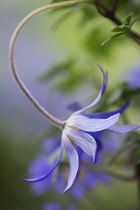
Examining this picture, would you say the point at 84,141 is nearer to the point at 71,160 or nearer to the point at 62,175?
the point at 71,160

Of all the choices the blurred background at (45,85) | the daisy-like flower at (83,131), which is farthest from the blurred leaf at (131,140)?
the blurred background at (45,85)

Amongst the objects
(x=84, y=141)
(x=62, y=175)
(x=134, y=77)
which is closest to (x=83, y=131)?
(x=84, y=141)

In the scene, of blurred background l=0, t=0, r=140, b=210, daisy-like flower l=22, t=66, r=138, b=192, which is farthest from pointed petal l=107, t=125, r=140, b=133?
blurred background l=0, t=0, r=140, b=210

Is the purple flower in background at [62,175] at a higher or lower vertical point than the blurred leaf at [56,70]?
lower

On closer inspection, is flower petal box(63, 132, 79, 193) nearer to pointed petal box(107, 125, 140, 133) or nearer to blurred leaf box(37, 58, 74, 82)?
pointed petal box(107, 125, 140, 133)

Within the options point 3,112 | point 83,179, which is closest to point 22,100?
point 3,112

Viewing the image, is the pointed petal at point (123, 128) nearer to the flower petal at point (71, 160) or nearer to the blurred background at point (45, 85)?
the flower petal at point (71, 160)

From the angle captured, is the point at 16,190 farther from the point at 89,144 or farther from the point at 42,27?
the point at 89,144
